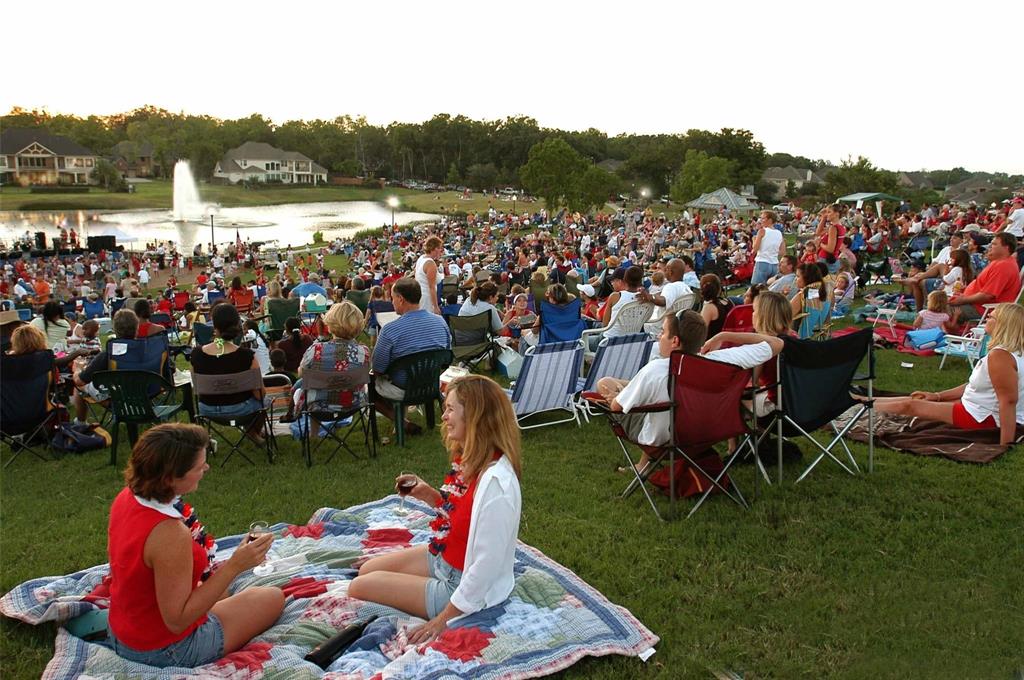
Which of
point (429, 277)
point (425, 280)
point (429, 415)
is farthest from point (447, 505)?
point (425, 280)

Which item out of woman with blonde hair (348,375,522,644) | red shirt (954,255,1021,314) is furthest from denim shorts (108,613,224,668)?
red shirt (954,255,1021,314)

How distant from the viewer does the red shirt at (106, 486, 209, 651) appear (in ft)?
8.50

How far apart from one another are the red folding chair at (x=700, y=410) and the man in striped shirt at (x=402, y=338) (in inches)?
91.4

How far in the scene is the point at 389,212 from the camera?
84125 millimetres

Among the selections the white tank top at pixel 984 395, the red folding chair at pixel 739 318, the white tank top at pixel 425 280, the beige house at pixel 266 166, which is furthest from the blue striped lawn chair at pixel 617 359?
the beige house at pixel 266 166

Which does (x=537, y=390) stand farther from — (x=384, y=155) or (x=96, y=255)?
(x=384, y=155)

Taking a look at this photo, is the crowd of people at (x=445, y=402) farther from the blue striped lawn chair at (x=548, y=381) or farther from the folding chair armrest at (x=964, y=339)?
the blue striped lawn chair at (x=548, y=381)

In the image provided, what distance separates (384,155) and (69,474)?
116 meters

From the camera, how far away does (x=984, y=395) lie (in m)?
5.09

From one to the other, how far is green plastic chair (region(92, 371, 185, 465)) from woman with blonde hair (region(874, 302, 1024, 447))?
231 inches

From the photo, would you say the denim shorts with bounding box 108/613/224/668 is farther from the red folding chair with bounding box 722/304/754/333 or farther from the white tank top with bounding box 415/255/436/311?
the white tank top with bounding box 415/255/436/311

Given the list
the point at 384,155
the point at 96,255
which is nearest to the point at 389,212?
the point at 384,155

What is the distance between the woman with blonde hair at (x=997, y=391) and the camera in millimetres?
4840

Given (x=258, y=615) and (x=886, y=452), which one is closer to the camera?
(x=258, y=615)
